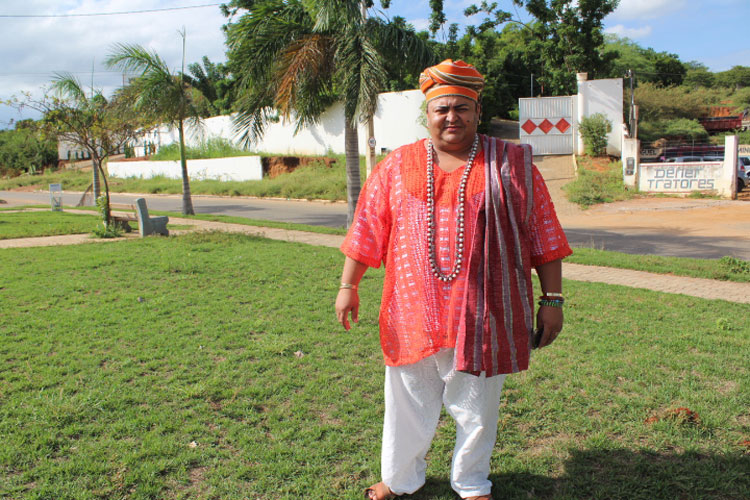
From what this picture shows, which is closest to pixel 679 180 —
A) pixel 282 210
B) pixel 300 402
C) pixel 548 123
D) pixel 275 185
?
pixel 548 123

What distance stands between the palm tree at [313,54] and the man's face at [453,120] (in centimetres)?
828

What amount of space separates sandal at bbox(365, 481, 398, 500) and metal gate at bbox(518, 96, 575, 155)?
69.1ft

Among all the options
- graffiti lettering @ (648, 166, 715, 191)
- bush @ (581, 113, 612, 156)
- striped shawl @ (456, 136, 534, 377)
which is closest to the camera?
striped shawl @ (456, 136, 534, 377)

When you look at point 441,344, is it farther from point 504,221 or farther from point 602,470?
point 602,470

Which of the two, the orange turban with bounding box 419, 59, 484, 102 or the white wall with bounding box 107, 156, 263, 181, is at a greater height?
the white wall with bounding box 107, 156, 263, 181

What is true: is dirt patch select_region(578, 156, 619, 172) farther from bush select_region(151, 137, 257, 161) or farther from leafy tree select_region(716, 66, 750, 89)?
leafy tree select_region(716, 66, 750, 89)

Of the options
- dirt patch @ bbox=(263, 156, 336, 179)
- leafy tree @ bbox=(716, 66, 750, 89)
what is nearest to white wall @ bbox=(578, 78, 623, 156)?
dirt patch @ bbox=(263, 156, 336, 179)

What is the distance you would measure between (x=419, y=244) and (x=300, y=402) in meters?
1.64

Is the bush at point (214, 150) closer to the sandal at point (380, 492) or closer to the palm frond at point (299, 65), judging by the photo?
the palm frond at point (299, 65)

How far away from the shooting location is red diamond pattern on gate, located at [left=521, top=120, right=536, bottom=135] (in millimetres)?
22312

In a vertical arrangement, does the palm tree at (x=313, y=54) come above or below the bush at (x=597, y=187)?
above

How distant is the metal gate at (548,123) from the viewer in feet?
72.2

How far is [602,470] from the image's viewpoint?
2729 mm

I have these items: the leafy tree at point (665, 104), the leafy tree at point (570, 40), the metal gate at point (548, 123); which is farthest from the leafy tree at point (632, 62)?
the metal gate at point (548, 123)
